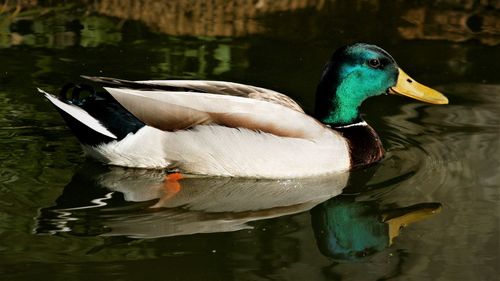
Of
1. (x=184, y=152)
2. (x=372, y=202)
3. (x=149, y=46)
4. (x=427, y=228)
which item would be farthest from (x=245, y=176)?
(x=149, y=46)

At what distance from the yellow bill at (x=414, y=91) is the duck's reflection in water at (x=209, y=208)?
0.85 m

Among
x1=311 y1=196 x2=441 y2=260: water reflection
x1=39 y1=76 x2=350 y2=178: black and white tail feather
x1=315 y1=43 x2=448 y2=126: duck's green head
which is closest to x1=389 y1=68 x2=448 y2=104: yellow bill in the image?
x1=315 y1=43 x2=448 y2=126: duck's green head

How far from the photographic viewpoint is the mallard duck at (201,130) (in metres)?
7.80

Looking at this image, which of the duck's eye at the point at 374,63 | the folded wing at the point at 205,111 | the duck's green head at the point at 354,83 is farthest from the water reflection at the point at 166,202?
the duck's eye at the point at 374,63

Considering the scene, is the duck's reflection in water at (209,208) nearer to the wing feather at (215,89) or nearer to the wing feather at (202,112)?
the wing feather at (202,112)

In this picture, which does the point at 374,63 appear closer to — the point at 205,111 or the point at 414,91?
the point at 414,91

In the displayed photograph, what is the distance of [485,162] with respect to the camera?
826 cm

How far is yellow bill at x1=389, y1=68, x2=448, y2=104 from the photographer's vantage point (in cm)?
841

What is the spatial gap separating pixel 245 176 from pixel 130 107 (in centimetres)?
93

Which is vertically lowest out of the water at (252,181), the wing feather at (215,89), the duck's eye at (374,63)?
the water at (252,181)

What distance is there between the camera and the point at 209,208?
734 centimetres

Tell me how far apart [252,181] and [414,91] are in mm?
1473

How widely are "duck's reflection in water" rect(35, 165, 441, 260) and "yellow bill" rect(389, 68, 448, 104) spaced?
2.79ft

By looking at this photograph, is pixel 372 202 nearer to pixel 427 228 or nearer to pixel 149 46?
pixel 427 228
